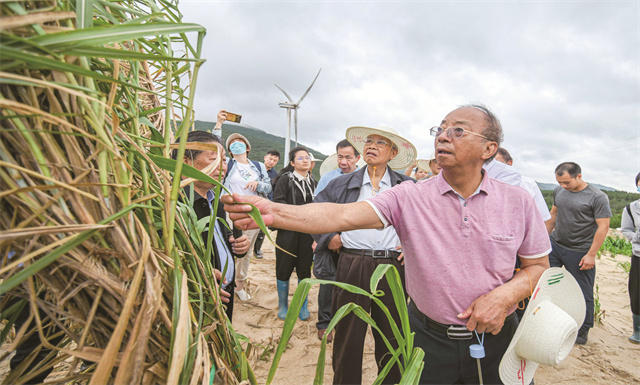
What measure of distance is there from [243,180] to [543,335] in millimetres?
4011

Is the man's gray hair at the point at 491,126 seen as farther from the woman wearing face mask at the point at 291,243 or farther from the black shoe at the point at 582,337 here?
the black shoe at the point at 582,337

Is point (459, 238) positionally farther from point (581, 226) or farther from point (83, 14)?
point (581, 226)

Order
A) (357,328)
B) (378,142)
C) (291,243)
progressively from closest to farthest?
1. (357,328)
2. (378,142)
3. (291,243)

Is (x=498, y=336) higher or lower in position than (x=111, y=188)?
lower

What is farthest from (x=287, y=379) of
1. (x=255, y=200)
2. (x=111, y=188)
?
(x=111, y=188)

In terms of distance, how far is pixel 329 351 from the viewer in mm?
3656

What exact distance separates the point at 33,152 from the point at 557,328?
207 centimetres

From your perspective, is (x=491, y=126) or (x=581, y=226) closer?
(x=491, y=126)

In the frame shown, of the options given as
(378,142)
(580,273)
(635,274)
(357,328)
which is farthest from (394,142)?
(635,274)

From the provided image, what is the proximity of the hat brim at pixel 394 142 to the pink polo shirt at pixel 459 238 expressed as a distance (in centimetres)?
142

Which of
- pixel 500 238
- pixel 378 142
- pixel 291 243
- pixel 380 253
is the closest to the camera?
pixel 500 238

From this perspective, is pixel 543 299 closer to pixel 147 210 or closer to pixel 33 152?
pixel 147 210

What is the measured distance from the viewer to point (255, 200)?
142 cm

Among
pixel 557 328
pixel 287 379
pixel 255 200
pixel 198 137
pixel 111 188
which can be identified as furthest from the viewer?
pixel 287 379
